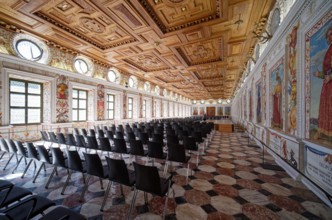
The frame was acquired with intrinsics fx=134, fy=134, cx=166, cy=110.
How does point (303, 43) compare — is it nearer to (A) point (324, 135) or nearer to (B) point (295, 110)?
(B) point (295, 110)

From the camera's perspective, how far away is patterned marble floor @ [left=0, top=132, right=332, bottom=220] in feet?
6.51

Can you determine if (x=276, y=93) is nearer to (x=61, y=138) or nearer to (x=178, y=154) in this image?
(x=178, y=154)

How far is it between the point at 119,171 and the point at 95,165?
1.74ft

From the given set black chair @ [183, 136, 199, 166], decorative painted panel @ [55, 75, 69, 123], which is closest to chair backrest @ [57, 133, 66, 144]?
decorative painted panel @ [55, 75, 69, 123]

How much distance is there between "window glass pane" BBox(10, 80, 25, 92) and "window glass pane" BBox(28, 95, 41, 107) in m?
0.42

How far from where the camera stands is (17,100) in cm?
581

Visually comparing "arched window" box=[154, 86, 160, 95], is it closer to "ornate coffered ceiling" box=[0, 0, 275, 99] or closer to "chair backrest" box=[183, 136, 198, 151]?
"ornate coffered ceiling" box=[0, 0, 275, 99]

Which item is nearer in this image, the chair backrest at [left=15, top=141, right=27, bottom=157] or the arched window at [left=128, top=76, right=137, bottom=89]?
the chair backrest at [left=15, top=141, right=27, bottom=157]

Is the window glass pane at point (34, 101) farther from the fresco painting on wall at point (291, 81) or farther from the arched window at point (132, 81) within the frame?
the fresco painting on wall at point (291, 81)

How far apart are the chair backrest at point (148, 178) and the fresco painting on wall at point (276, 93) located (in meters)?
4.11

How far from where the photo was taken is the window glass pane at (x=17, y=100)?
5.65m

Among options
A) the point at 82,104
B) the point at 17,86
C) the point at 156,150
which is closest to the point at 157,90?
the point at 82,104

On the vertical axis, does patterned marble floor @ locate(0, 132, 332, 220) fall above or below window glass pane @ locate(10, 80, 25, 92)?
below

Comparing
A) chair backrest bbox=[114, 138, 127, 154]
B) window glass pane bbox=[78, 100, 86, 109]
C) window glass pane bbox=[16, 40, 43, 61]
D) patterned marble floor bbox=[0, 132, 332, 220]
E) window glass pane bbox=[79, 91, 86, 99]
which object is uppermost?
window glass pane bbox=[16, 40, 43, 61]
